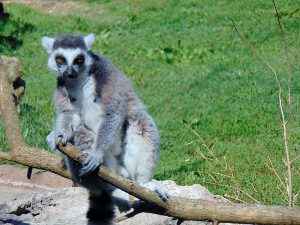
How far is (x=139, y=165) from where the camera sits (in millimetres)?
4246

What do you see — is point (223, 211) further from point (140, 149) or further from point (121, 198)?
point (140, 149)

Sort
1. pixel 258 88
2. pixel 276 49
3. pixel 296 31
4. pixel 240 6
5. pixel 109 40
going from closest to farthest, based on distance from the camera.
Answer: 1. pixel 258 88
2. pixel 276 49
3. pixel 296 31
4. pixel 109 40
5. pixel 240 6

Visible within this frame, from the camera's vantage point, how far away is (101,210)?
3.91 meters

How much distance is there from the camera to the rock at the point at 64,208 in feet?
15.3

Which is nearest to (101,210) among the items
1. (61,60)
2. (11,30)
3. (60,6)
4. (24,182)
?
Result: (61,60)

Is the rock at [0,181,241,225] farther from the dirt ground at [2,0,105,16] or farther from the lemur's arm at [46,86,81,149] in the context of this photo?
the dirt ground at [2,0,105,16]

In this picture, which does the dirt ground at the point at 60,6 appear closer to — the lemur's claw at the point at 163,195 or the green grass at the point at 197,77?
the green grass at the point at 197,77

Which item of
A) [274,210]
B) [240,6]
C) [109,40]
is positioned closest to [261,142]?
[274,210]

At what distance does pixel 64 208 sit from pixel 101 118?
114 cm

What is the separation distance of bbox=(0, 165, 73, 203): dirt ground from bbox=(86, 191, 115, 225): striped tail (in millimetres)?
2146

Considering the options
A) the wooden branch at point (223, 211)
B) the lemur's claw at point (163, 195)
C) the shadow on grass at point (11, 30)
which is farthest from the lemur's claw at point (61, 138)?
the shadow on grass at point (11, 30)

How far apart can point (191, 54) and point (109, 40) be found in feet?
5.77

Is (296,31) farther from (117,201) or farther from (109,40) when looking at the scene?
(117,201)

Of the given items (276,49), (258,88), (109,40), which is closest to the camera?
(258,88)
